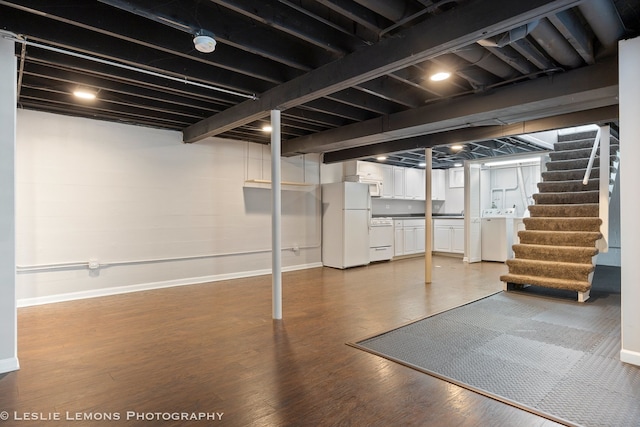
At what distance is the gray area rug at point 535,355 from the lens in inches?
83.5

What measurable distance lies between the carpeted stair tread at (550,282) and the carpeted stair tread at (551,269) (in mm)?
78

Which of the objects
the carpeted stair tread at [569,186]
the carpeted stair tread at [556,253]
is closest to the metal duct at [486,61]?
the carpeted stair tread at [556,253]

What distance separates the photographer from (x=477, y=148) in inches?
278

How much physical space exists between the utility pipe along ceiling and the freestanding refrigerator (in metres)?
2.27

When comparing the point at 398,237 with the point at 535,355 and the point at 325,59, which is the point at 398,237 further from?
the point at 325,59

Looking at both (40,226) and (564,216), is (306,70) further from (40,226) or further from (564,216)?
(564,216)

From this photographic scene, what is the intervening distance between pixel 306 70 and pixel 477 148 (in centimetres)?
498

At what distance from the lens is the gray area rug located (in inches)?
83.5

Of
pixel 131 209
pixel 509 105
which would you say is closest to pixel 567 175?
pixel 509 105

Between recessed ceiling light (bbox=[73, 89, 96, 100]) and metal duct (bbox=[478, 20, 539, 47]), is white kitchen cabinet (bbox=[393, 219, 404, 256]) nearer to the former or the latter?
metal duct (bbox=[478, 20, 539, 47])

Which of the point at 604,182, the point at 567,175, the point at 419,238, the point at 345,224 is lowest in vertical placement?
the point at 419,238

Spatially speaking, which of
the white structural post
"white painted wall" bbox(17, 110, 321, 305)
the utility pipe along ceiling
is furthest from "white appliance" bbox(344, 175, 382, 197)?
the white structural post

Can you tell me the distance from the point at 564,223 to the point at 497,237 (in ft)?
8.91

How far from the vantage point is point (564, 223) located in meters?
5.15
